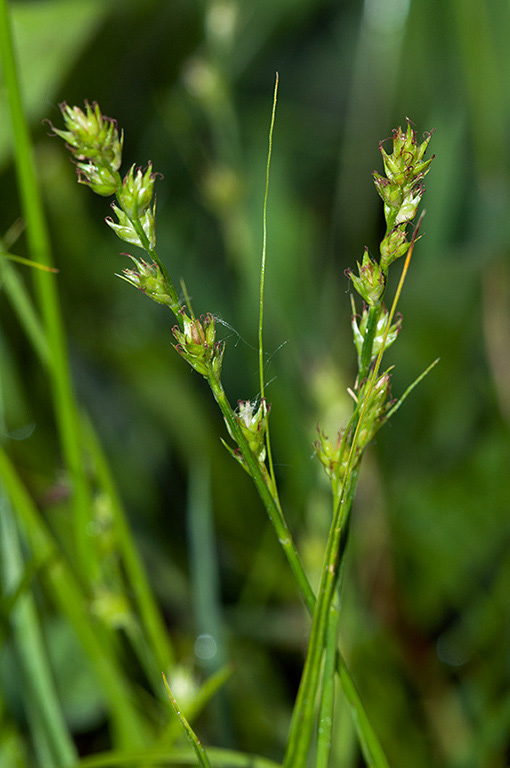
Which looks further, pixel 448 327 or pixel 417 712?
pixel 448 327

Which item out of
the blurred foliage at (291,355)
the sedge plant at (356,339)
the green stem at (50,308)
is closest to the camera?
the sedge plant at (356,339)

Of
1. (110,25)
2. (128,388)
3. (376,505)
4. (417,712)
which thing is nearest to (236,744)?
(417,712)

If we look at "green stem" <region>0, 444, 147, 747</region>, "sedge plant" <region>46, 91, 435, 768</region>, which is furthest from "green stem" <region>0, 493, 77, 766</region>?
"sedge plant" <region>46, 91, 435, 768</region>

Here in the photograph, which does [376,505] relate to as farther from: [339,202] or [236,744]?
[339,202]

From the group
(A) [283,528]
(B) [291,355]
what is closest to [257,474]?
(A) [283,528]

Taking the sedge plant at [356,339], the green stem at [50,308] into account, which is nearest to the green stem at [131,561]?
the green stem at [50,308]

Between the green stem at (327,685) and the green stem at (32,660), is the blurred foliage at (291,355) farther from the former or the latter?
the green stem at (327,685)
